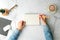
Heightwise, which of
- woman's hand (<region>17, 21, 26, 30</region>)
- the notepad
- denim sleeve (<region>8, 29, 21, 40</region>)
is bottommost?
denim sleeve (<region>8, 29, 21, 40</region>)

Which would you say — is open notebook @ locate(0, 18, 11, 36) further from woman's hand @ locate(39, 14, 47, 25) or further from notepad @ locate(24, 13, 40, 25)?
woman's hand @ locate(39, 14, 47, 25)

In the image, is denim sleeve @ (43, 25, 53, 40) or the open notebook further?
the open notebook

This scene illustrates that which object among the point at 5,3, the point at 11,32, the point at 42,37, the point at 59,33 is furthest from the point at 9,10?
the point at 59,33

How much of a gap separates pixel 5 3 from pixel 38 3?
0.40 meters

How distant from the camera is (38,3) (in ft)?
5.76

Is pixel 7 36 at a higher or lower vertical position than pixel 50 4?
lower

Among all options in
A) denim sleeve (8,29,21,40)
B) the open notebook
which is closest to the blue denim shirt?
denim sleeve (8,29,21,40)

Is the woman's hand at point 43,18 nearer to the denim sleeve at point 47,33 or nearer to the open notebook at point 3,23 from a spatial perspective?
the denim sleeve at point 47,33

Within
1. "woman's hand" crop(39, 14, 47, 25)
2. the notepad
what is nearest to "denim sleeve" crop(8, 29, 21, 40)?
the notepad

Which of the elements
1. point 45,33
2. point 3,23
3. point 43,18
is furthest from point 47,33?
point 3,23

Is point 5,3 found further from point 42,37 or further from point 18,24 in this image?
point 42,37

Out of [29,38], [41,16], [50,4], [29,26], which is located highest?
[50,4]

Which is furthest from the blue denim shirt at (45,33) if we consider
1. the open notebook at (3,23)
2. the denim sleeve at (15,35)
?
the open notebook at (3,23)

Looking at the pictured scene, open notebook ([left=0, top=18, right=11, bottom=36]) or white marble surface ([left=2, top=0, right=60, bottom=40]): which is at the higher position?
white marble surface ([left=2, top=0, right=60, bottom=40])
